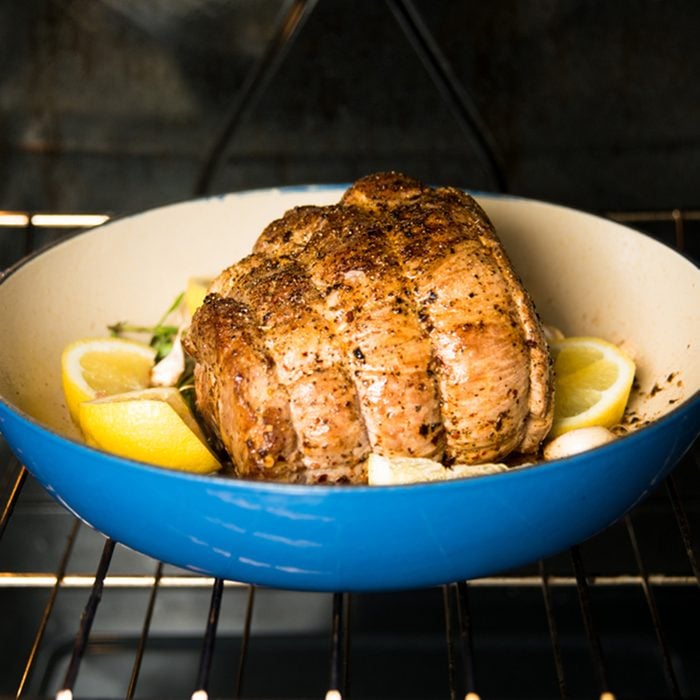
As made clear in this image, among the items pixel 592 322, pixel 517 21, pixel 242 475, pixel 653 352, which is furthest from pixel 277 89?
pixel 242 475

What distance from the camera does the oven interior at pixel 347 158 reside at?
227 centimetres

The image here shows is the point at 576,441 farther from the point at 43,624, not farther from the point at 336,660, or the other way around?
the point at 43,624

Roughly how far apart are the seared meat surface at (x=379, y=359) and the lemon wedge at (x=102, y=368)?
0.25m

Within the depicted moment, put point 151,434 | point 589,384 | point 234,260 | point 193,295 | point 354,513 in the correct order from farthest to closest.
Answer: point 234,260 < point 193,295 < point 589,384 < point 151,434 < point 354,513

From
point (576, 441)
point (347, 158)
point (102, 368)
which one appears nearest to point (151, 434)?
point (102, 368)

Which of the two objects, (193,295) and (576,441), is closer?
(576,441)

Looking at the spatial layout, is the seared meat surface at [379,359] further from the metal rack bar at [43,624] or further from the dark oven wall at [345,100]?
the dark oven wall at [345,100]

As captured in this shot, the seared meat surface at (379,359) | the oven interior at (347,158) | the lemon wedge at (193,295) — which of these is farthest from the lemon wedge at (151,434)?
the oven interior at (347,158)

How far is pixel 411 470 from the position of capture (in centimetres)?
141

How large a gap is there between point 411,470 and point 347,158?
4.80 ft

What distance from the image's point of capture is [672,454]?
1.37 metres

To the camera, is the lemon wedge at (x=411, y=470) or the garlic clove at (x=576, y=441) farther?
the garlic clove at (x=576, y=441)

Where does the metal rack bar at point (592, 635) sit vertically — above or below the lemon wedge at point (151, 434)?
below

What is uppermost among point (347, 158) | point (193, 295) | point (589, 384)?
point (347, 158)
